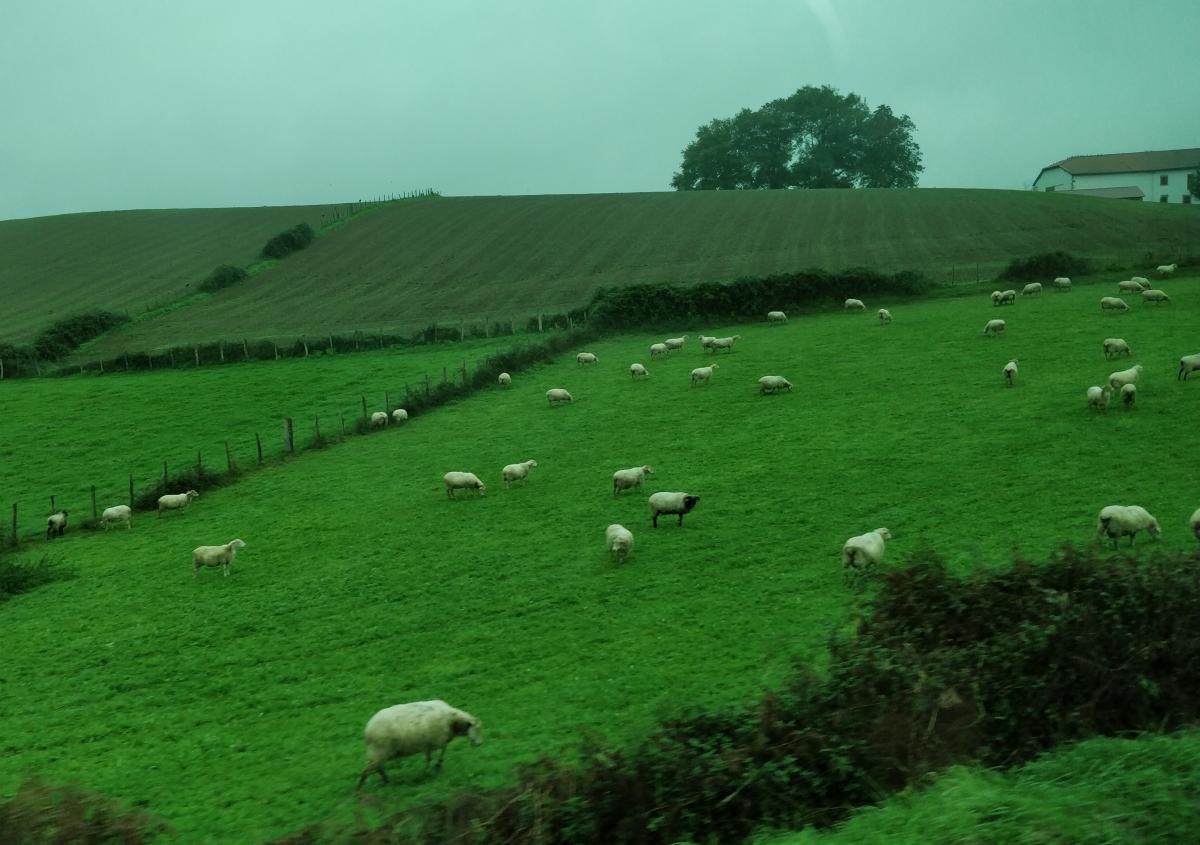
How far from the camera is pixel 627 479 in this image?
27.4 metres

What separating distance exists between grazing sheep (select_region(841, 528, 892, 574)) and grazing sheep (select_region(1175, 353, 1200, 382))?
19.3 meters

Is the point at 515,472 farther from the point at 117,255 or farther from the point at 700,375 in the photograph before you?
the point at 117,255

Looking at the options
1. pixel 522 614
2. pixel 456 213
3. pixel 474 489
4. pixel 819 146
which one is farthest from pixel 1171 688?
pixel 819 146

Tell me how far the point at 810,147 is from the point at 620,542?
12113 cm

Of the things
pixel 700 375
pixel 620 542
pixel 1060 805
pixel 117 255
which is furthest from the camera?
pixel 117 255

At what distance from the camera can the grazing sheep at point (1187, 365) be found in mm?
32281

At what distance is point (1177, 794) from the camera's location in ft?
26.3

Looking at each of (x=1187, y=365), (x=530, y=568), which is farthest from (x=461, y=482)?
(x=1187, y=365)

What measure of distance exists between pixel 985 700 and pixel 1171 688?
2.33 m

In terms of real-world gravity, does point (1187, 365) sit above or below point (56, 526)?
above

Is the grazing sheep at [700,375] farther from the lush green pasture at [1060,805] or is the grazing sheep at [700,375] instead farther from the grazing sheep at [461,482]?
the lush green pasture at [1060,805]

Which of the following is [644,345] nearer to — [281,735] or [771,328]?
[771,328]

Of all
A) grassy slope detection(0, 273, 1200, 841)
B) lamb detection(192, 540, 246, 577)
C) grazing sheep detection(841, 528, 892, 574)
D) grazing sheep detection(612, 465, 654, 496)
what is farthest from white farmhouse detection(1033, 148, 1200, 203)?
lamb detection(192, 540, 246, 577)

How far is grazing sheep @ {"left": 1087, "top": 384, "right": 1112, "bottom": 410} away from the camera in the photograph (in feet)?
98.4
